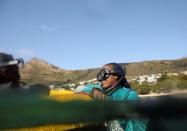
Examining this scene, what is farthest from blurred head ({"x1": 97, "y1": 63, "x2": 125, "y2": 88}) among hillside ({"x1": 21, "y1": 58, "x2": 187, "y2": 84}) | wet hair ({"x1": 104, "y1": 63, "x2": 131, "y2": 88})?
hillside ({"x1": 21, "y1": 58, "x2": 187, "y2": 84})

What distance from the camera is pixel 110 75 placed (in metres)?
3.93

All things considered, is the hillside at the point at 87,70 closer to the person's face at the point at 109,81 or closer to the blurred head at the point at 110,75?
the blurred head at the point at 110,75

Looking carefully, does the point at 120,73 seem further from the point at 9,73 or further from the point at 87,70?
the point at 87,70

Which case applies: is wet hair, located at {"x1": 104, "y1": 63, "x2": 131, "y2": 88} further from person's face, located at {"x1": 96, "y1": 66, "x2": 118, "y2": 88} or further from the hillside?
the hillside

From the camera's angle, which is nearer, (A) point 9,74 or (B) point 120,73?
(A) point 9,74

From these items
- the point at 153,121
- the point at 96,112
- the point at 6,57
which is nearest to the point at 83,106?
the point at 96,112

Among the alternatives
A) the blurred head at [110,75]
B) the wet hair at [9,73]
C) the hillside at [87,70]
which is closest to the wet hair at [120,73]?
the blurred head at [110,75]

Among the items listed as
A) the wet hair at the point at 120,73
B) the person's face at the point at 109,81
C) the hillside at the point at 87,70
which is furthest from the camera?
the hillside at the point at 87,70

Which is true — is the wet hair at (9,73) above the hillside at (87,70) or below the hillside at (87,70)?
below

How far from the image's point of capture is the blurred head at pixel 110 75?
12.6ft

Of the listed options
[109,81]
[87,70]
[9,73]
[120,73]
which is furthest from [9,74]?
[87,70]

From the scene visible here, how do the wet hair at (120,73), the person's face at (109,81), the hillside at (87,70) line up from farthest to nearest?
the hillside at (87,70), the wet hair at (120,73), the person's face at (109,81)

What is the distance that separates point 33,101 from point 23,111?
5 centimetres

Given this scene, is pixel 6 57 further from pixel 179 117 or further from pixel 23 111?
pixel 23 111
